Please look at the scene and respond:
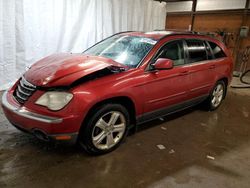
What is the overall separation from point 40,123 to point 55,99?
0.26 metres

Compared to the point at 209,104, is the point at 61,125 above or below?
above

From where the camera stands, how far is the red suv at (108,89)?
7.00 feet

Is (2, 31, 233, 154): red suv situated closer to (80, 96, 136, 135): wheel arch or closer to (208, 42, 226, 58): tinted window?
(80, 96, 136, 135): wheel arch

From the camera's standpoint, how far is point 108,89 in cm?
231

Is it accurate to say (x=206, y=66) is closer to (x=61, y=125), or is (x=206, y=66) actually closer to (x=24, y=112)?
(x=61, y=125)

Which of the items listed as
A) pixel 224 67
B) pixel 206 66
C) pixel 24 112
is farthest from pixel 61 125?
pixel 224 67

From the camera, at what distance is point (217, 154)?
271cm

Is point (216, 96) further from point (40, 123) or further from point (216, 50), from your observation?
point (40, 123)

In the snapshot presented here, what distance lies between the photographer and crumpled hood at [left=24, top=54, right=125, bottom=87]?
222 cm

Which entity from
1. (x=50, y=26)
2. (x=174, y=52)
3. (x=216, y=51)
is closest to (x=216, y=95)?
(x=216, y=51)

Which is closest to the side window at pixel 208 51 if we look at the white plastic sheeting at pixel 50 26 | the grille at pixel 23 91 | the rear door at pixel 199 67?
the rear door at pixel 199 67

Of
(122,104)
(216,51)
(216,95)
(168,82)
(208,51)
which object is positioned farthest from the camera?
(216,95)

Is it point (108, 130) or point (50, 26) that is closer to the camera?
point (108, 130)

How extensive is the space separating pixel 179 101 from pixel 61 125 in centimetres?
184
